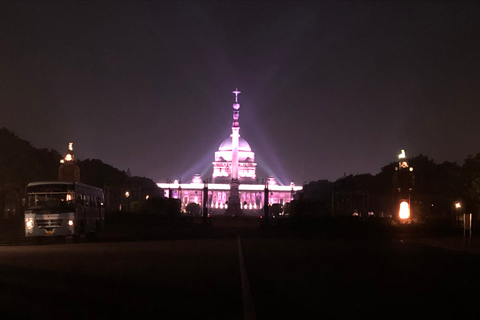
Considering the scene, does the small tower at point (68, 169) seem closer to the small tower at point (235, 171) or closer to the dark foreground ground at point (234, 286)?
the dark foreground ground at point (234, 286)

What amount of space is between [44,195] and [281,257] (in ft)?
49.1

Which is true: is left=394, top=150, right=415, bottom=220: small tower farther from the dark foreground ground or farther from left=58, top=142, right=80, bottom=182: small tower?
the dark foreground ground

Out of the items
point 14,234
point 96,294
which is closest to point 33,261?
point 96,294

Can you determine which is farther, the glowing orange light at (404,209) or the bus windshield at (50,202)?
the glowing orange light at (404,209)

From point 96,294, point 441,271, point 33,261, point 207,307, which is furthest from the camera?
point 33,261

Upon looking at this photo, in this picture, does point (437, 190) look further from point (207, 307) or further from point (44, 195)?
point (207, 307)

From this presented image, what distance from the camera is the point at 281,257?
27406 millimetres

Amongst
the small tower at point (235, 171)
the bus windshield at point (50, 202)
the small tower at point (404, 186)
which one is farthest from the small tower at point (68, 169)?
the small tower at point (235, 171)

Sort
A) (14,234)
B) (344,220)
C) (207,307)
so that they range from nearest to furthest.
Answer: (207,307) → (14,234) → (344,220)

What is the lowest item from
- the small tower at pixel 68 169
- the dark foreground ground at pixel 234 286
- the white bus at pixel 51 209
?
the dark foreground ground at pixel 234 286

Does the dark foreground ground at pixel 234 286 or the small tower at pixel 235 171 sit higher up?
the small tower at pixel 235 171

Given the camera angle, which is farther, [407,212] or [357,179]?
[357,179]

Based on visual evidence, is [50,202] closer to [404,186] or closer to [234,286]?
[234,286]

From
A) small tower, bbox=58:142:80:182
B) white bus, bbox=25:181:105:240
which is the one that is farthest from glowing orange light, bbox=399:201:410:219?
white bus, bbox=25:181:105:240
